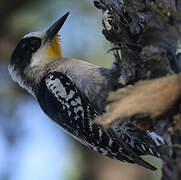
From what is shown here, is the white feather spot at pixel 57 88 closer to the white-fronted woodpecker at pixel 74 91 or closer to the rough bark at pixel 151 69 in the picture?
the white-fronted woodpecker at pixel 74 91

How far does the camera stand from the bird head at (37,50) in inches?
228

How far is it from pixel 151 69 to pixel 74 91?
6.41 ft

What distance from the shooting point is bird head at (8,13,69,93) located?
5.79m

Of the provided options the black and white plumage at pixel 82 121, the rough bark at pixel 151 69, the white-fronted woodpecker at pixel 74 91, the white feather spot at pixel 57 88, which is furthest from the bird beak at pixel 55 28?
the rough bark at pixel 151 69

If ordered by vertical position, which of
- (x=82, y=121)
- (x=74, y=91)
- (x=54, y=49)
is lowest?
(x=82, y=121)

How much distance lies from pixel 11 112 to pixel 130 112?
637 cm

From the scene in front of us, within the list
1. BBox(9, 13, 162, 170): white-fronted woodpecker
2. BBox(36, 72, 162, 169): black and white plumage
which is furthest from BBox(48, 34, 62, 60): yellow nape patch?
BBox(36, 72, 162, 169): black and white plumage

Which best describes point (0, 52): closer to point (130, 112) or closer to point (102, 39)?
point (102, 39)

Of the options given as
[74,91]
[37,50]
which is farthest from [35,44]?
[74,91]

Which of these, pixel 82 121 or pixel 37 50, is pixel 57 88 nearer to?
pixel 82 121

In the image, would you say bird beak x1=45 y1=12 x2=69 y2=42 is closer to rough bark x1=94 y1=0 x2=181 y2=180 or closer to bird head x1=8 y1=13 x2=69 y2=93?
bird head x1=8 y1=13 x2=69 y2=93

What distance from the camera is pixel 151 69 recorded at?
3.23m

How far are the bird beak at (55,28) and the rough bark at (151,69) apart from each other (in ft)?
5.05

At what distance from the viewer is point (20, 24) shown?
8.52 metres
